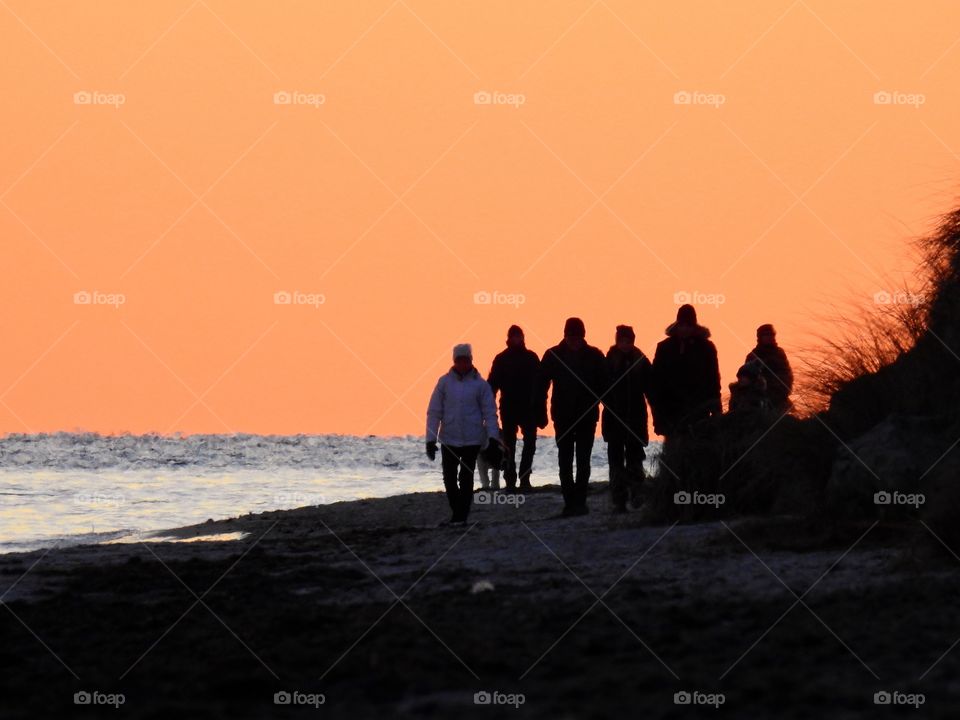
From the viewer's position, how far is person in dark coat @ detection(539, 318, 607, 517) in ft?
54.2

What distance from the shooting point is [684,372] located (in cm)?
1582

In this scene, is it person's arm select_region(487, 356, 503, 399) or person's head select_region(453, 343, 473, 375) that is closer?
person's head select_region(453, 343, 473, 375)

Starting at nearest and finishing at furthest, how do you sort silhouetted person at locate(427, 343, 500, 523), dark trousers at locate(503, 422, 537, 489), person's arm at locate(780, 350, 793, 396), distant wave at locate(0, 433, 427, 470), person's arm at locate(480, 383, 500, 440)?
person's arm at locate(780, 350, 793, 396)
silhouetted person at locate(427, 343, 500, 523)
person's arm at locate(480, 383, 500, 440)
dark trousers at locate(503, 422, 537, 489)
distant wave at locate(0, 433, 427, 470)

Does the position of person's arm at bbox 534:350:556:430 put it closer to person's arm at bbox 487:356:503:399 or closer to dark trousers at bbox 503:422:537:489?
dark trousers at bbox 503:422:537:489

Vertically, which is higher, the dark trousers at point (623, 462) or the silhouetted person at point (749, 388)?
the silhouetted person at point (749, 388)

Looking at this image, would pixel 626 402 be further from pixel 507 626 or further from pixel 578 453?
pixel 507 626

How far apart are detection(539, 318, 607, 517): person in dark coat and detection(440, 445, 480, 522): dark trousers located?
3.16 ft

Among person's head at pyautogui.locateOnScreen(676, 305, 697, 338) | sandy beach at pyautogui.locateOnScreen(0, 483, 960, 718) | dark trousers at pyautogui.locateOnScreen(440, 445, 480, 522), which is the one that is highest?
person's head at pyautogui.locateOnScreen(676, 305, 697, 338)

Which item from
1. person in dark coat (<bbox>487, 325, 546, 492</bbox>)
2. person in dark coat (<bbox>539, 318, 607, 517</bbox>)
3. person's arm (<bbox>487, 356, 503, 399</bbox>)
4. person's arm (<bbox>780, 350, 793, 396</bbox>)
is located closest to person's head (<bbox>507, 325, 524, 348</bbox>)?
person in dark coat (<bbox>487, 325, 546, 492</bbox>)

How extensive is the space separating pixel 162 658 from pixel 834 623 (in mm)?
3574

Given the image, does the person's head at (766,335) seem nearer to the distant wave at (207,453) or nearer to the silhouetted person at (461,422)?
the silhouetted person at (461,422)

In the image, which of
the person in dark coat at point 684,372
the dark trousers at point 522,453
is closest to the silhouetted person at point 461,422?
the person in dark coat at point 684,372

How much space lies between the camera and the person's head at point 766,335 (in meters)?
16.5

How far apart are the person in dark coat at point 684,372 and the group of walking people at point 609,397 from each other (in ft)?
Result: 0.03
